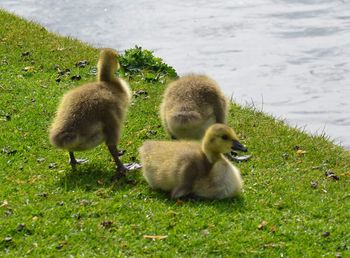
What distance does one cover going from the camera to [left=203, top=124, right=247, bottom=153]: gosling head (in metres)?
6.00

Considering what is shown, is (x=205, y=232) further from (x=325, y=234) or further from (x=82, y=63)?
(x=82, y=63)

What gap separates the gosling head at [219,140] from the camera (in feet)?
19.7

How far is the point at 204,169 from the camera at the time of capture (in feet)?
20.0

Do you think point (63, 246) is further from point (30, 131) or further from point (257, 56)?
point (257, 56)

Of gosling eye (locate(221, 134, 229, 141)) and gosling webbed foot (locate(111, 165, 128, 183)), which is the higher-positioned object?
gosling eye (locate(221, 134, 229, 141))

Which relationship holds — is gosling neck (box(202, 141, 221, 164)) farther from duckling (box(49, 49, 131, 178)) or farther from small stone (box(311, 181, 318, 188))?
small stone (box(311, 181, 318, 188))

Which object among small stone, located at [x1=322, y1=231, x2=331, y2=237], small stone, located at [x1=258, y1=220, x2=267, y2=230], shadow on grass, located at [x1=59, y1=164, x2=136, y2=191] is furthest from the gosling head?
small stone, located at [x1=322, y1=231, x2=331, y2=237]

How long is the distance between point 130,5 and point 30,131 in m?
8.18

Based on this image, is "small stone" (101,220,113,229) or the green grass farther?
"small stone" (101,220,113,229)

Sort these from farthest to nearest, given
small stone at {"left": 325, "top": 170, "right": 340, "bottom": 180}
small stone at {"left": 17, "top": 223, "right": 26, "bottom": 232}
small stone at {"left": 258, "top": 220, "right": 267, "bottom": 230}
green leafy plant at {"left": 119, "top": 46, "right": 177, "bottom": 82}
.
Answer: green leafy plant at {"left": 119, "top": 46, "right": 177, "bottom": 82} → small stone at {"left": 325, "top": 170, "right": 340, "bottom": 180} → small stone at {"left": 258, "top": 220, "right": 267, "bottom": 230} → small stone at {"left": 17, "top": 223, "right": 26, "bottom": 232}

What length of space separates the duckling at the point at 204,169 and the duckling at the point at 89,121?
591 millimetres

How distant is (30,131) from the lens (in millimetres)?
7777

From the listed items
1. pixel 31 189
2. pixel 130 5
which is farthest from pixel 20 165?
pixel 130 5

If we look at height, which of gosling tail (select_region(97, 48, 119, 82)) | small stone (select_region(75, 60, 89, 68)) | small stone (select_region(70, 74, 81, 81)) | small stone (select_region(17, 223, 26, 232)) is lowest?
small stone (select_region(17, 223, 26, 232))
